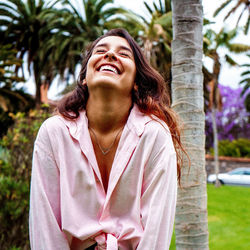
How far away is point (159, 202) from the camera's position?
6.61 ft

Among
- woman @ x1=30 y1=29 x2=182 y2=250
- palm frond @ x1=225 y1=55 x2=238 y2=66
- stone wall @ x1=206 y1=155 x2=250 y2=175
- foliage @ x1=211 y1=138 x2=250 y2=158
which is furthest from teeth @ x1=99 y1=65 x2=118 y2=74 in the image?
foliage @ x1=211 y1=138 x2=250 y2=158

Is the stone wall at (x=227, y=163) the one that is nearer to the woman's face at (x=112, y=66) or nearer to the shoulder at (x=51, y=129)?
the woman's face at (x=112, y=66)

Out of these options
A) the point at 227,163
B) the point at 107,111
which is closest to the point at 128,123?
the point at 107,111

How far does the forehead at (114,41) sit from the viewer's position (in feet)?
Result: 7.63

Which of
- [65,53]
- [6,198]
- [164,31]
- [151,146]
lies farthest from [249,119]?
[151,146]

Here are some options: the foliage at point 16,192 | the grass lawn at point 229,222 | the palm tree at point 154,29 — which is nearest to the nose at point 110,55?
the foliage at point 16,192

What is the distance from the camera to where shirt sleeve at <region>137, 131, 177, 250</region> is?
6.46ft

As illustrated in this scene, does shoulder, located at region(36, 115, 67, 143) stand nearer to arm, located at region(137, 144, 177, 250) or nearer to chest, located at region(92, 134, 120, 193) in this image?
chest, located at region(92, 134, 120, 193)

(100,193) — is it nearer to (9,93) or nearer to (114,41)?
(114,41)

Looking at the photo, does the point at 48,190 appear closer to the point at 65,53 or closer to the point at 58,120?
the point at 58,120

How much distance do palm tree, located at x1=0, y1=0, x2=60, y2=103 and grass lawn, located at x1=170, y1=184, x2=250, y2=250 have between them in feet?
37.7

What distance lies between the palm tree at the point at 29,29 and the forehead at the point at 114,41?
18.7 meters

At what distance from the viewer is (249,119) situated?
3497 cm

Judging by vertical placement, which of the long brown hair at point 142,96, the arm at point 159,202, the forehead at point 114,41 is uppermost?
the forehead at point 114,41
